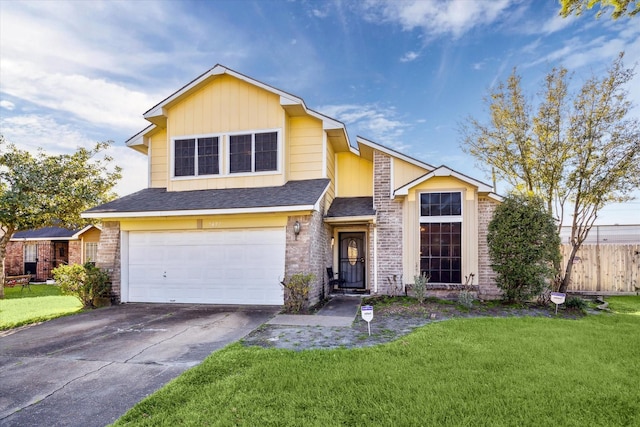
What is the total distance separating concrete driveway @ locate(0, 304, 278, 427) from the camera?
3863mm

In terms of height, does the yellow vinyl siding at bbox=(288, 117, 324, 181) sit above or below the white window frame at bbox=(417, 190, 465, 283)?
above

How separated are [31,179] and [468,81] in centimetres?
1814

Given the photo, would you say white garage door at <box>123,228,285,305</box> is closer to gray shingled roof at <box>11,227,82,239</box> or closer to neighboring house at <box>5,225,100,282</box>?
neighboring house at <box>5,225,100,282</box>

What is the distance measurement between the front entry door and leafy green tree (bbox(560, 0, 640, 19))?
894 centimetres

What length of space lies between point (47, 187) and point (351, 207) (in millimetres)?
12772

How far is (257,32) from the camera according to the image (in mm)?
12461

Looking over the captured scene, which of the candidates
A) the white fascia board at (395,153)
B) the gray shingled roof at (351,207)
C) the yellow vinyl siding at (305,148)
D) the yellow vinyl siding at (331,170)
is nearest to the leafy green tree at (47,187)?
the yellow vinyl siding at (305,148)

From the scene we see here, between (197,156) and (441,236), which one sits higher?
(197,156)

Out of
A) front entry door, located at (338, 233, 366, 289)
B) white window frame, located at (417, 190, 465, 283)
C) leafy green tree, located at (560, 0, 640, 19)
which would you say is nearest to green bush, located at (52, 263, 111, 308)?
front entry door, located at (338, 233, 366, 289)

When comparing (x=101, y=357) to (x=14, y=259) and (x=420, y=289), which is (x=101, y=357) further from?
(x=14, y=259)

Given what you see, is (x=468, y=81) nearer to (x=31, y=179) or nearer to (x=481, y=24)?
(x=481, y=24)

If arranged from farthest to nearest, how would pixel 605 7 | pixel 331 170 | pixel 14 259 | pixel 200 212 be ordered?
pixel 14 259
pixel 331 170
pixel 200 212
pixel 605 7

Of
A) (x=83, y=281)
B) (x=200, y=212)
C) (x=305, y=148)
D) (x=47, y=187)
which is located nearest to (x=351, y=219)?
(x=305, y=148)

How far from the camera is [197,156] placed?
11.7 meters
